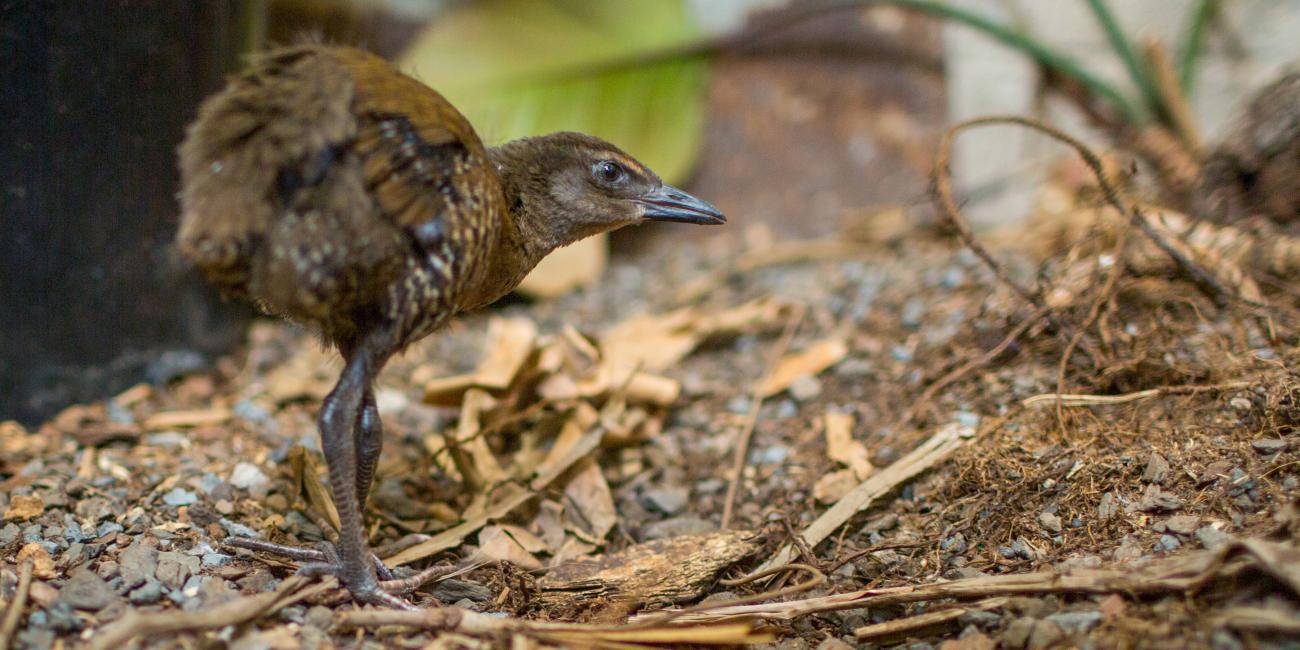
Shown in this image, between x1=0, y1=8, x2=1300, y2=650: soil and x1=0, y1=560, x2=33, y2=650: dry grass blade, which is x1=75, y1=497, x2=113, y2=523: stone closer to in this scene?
x1=0, y1=8, x2=1300, y2=650: soil

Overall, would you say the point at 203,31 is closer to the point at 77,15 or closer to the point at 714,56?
the point at 77,15

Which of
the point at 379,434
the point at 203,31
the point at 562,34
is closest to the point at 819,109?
the point at 562,34

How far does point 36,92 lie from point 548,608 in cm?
256

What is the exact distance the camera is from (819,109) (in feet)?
21.8

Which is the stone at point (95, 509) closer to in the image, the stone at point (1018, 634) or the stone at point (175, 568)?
the stone at point (175, 568)

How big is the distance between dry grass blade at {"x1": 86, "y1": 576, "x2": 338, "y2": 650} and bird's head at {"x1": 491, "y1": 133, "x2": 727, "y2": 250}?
1.43 metres

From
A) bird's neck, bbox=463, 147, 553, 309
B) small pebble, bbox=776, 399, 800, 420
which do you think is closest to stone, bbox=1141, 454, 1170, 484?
small pebble, bbox=776, 399, 800, 420

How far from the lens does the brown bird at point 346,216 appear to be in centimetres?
278

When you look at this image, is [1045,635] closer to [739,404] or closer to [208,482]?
[739,404]

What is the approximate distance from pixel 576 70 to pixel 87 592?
4380 mm

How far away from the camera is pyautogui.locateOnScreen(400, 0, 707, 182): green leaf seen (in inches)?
236

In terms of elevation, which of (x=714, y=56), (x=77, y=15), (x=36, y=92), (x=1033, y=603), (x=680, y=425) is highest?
(x=714, y=56)

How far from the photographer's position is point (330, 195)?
9.12 ft

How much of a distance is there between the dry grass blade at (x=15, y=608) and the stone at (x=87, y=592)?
3.4 inches
